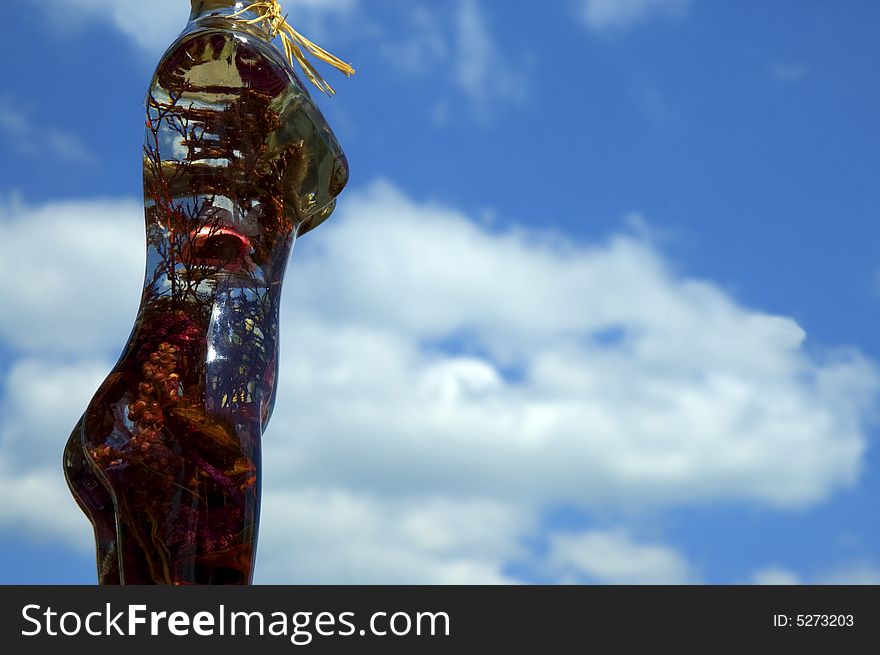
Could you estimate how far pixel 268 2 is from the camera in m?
4.10

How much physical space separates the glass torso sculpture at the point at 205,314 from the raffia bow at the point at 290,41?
0.06 meters

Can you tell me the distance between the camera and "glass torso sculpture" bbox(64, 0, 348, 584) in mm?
3410

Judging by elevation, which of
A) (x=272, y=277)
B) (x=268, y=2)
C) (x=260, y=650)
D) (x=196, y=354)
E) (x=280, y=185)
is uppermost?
Result: (x=268, y=2)

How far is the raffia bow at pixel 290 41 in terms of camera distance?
4.07 metres

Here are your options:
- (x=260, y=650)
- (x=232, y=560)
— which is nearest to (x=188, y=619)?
(x=260, y=650)

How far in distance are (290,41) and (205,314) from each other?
1.10 m

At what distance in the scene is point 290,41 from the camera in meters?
4.17

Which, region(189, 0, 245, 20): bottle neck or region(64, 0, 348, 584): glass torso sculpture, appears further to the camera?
region(189, 0, 245, 20): bottle neck

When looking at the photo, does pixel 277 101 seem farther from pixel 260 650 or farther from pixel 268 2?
pixel 260 650

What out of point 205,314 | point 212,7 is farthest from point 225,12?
point 205,314

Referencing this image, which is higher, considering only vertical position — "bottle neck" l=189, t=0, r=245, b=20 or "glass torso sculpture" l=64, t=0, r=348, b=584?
"bottle neck" l=189, t=0, r=245, b=20

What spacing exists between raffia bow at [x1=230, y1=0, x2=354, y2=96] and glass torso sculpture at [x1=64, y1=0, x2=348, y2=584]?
0.06 m

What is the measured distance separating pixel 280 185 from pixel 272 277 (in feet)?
0.95

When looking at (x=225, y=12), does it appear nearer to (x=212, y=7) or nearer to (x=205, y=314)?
(x=212, y=7)
